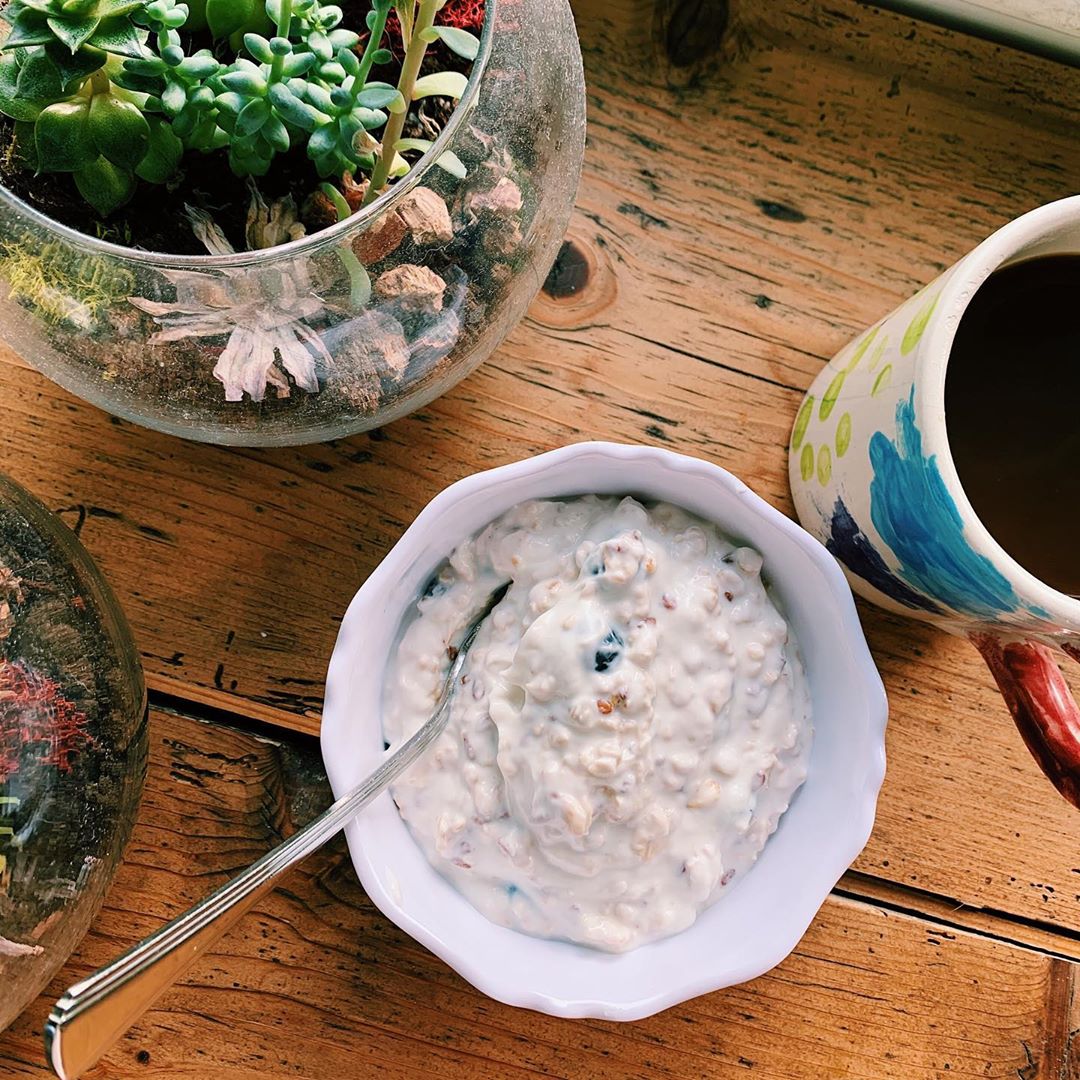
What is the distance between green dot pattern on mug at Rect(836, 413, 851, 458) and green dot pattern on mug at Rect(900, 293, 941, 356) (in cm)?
7

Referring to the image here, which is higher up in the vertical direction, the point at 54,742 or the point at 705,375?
the point at 705,375

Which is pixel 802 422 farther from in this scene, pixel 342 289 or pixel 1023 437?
pixel 342 289

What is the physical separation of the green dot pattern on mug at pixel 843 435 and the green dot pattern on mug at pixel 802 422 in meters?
0.06

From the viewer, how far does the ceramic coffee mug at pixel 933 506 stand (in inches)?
22.6

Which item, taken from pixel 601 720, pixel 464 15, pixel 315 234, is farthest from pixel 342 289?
pixel 601 720

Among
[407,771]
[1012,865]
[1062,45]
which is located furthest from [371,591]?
[1062,45]

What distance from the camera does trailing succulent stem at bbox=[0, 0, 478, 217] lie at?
1.64 feet

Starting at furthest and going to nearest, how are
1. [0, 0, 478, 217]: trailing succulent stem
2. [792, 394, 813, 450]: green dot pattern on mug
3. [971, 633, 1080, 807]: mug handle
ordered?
1. [792, 394, 813, 450]: green dot pattern on mug
2. [971, 633, 1080, 807]: mug handle
3. [0, 0, 478, 217]: trailing succulent stem

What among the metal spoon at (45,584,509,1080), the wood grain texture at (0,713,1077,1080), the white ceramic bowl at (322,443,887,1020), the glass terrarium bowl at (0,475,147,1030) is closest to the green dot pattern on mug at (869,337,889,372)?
the white ceramic bowl at (322,443,887,1020)

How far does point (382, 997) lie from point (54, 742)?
296 mm

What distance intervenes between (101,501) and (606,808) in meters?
0.42

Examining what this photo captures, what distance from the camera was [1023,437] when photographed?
0.70 m

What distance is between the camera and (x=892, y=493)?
62 cm

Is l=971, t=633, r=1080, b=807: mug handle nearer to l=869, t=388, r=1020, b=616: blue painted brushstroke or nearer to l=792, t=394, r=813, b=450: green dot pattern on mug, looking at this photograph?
l=869, t=388, r=1020, b=616: blue painted brushstroke
